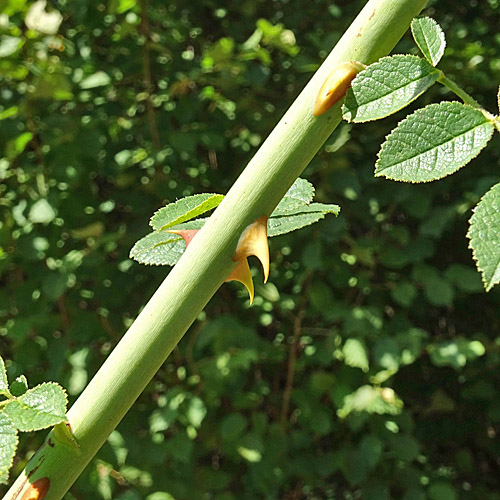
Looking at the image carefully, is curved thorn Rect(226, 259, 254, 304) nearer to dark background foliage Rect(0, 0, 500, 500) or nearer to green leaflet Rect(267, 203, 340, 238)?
green leaflet Rect(267, 203, 340, 238)

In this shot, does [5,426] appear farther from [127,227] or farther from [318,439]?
[318,439]

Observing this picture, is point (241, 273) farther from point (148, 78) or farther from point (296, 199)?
point (148, 78)

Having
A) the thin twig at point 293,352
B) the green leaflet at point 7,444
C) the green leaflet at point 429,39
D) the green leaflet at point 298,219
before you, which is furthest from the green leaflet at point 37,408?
the thin twig at point 293,352

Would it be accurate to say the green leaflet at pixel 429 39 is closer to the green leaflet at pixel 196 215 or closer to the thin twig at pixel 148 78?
the green leaflet at pixel 196 215

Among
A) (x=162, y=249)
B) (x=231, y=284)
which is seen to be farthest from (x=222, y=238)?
(x=231, y=284)

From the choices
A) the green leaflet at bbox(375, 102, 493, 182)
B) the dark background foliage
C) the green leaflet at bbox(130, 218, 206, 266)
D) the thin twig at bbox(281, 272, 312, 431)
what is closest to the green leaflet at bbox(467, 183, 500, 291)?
the green leaflet at bbox(375, 102, 493, 182)

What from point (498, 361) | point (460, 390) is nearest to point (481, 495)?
point (460, 390)

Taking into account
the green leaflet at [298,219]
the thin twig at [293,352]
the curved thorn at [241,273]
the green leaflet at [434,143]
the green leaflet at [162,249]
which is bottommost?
the thin twig at [293,352]
